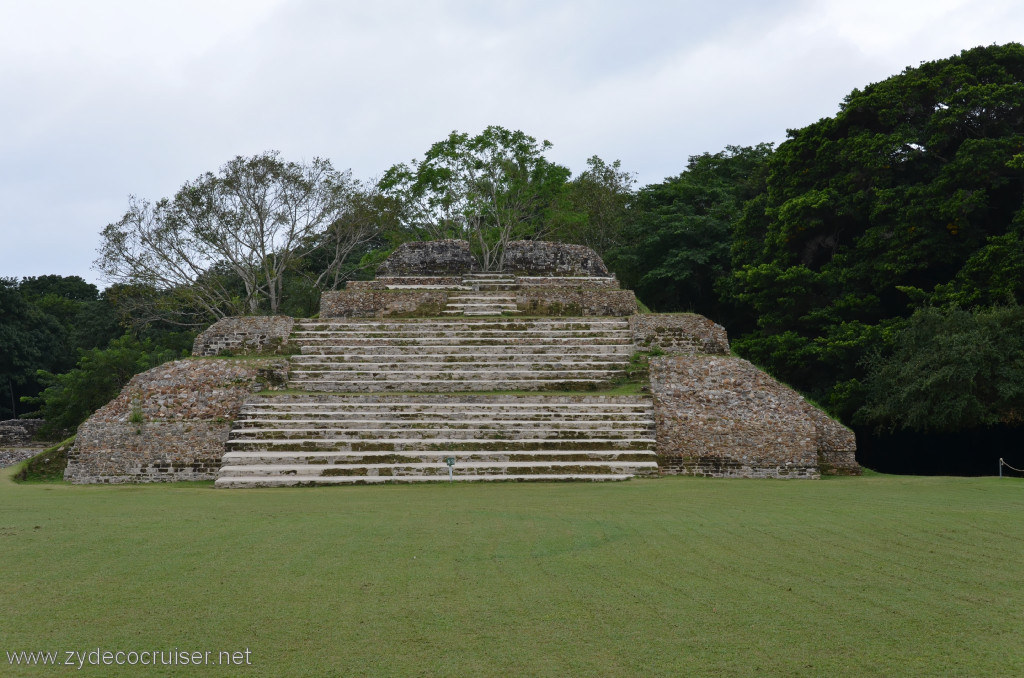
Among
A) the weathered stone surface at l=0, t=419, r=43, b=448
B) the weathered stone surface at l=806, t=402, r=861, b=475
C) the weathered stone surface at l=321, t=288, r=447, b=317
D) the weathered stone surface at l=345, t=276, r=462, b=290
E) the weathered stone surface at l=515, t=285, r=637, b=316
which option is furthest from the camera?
the weathered stone surface at l=345, t=276, r=462, b=290

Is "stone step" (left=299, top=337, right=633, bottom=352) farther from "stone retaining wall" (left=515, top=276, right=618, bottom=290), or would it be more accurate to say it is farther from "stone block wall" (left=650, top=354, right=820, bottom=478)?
"stone retaining wall" (left=515, top=276, right=618, bottom=290)

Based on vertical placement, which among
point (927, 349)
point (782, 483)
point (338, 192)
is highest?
point (338, 192)

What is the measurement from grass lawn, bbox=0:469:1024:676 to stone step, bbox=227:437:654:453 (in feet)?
11.7

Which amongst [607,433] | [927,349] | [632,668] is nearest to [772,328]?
[927,349]

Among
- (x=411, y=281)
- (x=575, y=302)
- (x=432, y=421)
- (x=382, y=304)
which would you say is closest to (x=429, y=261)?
(x=411, y=281)

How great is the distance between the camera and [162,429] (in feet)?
37.5

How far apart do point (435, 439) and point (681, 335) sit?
5978 mm

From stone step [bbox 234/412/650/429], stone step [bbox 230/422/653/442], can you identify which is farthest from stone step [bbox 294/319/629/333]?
stone step [bbox 230/422/653/442]

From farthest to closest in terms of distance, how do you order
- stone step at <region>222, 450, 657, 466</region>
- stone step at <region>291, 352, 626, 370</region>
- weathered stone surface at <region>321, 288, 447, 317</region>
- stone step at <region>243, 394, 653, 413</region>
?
weathered stone surface at <region>321, 288, 447, 317</region>, stone step at <region>291, 352, 626, 370</region>, stone step at <region>243, 394, 653, 413</region>, stone step at <region>222, 450, 657, 466</region>

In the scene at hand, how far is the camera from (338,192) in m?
27.2

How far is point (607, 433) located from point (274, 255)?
1948 cm

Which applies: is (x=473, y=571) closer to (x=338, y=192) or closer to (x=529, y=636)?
(x=529, y=636)

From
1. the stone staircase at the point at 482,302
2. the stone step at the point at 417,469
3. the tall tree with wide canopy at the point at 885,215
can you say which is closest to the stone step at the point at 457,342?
the stone staircase at the point at 482,302

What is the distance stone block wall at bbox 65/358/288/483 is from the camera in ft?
36.5
